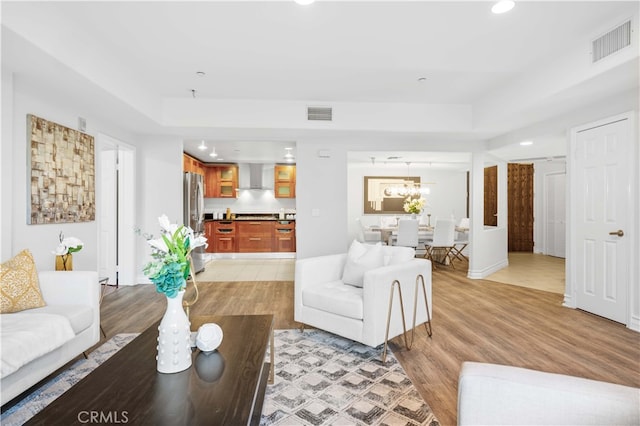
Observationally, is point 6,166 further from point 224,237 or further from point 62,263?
point 224,237

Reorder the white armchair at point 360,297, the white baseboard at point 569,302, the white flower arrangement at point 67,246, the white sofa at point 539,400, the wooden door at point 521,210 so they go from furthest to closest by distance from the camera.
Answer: the wooden door at point 521,210 < the white baseboard at point 569,302 < the white flower arrangement at point 67,246 < the white armchair at point 360,297 < the white sofa at point 539,400

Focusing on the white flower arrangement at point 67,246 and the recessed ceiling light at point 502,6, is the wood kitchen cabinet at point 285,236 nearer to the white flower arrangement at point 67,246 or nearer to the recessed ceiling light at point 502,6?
the white flower arrangement at point 67,246

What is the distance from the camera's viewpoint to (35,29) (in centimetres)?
223

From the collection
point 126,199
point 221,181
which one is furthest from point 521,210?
point 126,199

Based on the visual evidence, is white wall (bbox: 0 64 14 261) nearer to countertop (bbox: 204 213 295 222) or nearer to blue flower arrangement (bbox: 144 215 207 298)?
blue flower arrangement (bbox: 144 215 207 298)

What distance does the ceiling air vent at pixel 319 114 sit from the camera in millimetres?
4492

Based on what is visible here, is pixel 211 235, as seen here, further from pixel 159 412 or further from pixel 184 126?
pixel 159 412

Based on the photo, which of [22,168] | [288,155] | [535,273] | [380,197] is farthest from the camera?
[380,197]

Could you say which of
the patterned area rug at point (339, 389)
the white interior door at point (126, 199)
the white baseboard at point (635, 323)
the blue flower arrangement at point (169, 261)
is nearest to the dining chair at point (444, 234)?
the white baseboard at point (635, 323)

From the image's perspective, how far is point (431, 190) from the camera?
9242 millimetres

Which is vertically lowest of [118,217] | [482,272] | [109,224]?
[482,272]

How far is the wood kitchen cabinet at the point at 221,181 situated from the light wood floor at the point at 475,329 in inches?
138

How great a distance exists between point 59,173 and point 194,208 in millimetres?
2531

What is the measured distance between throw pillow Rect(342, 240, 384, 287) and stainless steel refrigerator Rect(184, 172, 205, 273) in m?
3.26
